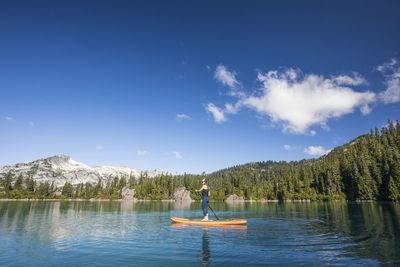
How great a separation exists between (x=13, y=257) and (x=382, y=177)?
478 ft

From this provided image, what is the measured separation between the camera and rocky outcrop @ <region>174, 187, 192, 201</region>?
17593 centimetres

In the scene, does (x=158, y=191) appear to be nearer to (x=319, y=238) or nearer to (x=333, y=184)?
(x=333, y=184)

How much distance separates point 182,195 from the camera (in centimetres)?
17775

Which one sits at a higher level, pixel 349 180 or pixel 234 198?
pixel 349 180

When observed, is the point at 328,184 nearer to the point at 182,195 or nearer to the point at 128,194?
the point at 182,195

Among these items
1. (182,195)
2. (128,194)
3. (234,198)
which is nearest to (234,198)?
(234,198)

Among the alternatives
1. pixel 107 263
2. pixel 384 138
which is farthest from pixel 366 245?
pixel 384 138

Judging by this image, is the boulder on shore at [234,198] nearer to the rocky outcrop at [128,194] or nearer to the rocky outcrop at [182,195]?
the rocky outcrop at [182,195]

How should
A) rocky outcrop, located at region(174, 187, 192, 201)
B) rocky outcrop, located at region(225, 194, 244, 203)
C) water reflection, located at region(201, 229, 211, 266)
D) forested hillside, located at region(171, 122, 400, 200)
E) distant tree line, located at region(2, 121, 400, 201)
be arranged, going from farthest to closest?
rocky outcrop, located at region(174, 187, 192, 201) → rocky outcrop, located at region(225, 194, 244, 203) → distant tree line, located at region(2, 121, 400, 201) → forested hillside, located at region(171, 122, 400, 200) → water reflection, located at region(201, 229, 211, 266)

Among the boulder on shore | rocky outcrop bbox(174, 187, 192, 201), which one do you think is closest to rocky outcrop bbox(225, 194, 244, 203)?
the boulder on shore

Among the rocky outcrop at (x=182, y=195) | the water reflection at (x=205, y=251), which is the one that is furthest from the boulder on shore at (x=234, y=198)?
the water reflection at (x=205, y=251)

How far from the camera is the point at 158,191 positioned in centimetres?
18350

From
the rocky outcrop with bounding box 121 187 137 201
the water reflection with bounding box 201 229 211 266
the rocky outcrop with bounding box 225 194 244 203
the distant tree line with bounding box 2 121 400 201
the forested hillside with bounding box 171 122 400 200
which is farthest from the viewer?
the rocky outcrop with bounding box 121 187 137 201

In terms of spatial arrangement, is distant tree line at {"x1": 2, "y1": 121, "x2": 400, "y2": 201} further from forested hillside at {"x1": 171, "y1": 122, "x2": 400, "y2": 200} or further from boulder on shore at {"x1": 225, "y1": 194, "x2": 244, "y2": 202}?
boulder on shore at {"x1": 225, "y1": 194, "x2": 244, "y2": 202}
